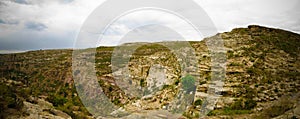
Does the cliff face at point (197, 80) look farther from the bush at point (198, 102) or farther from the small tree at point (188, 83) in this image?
the small tree at point (188, 83)

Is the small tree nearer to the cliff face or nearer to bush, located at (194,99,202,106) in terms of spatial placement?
the cliff face

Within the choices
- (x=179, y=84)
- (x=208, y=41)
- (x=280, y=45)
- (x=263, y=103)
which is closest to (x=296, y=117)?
(x=263, y=103)

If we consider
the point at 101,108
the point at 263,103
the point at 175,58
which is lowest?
the point at 101,108

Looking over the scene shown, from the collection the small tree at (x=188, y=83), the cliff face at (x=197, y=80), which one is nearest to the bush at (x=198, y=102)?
the cliff face at (x=197, y=80)

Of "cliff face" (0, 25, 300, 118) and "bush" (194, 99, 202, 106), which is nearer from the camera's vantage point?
"cliff face" (0, 25, 300, 118)

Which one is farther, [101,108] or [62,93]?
[62,93]

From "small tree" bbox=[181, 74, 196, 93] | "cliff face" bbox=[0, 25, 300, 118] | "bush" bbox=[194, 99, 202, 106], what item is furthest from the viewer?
"small tree" bbox=[181, 74, 196, 93]

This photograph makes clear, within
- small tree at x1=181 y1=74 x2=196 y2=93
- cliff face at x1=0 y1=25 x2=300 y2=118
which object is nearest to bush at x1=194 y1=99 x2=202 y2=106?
cliff face at x1=0 y1=25 x2=300 y2=118

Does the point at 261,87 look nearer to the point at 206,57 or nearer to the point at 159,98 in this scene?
the point at 206,57
